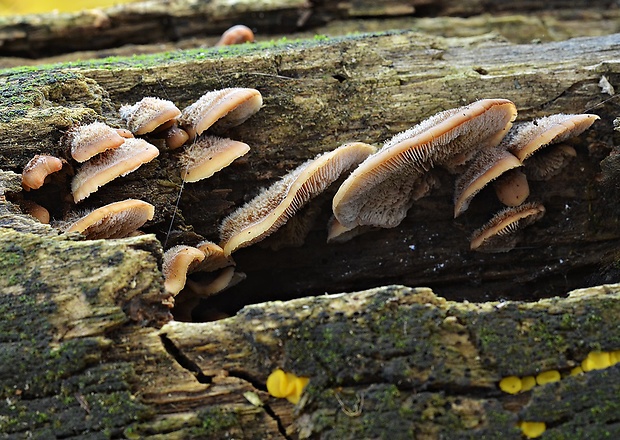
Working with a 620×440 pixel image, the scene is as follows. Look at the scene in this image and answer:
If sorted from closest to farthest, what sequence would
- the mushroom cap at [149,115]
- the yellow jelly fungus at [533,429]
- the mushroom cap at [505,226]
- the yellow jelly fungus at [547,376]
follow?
1. the yellow jelly fungus at [533,429]
2. the yellow jelly fungus at [547,376]
3. the mushroom cap at [149,115]
4. the mushroom cap at [505,226]

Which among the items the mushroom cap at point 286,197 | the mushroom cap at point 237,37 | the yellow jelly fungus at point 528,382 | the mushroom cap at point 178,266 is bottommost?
the yellow jelly fungus at point 528,382

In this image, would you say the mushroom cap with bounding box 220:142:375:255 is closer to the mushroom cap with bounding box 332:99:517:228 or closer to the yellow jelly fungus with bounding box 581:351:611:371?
the mushroom cap with bounding box 332:99:517:228

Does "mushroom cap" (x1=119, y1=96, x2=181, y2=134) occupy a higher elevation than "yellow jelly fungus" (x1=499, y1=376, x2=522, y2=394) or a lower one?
higher

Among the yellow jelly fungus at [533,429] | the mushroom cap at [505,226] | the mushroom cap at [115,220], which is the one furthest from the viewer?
the mushroom cap at [505,226]

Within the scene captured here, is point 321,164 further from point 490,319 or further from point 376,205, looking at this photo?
point 490,319

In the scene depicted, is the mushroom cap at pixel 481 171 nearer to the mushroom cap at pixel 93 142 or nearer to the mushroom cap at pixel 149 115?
the mushroom cap at pixel 149 115

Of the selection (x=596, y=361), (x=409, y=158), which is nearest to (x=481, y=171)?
(x=409, y=158)

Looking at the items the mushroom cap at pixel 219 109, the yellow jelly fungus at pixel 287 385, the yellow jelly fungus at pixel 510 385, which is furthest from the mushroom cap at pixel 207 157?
the yellow jelly fungus at pixel 510 385

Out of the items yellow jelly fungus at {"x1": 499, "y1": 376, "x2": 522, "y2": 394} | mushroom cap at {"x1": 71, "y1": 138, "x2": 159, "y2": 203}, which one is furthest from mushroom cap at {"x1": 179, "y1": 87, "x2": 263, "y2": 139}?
yellow jelly fungus at {"x1": 499, "y1": 376, "x2": 522, "y2": 394}
